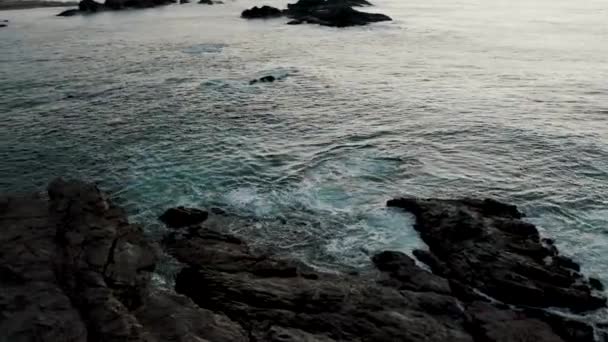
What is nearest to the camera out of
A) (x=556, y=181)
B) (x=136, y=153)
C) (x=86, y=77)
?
(x=556, y=181)

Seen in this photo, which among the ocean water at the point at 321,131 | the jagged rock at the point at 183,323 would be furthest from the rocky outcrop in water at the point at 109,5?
the jagged rock at the point at 183,323

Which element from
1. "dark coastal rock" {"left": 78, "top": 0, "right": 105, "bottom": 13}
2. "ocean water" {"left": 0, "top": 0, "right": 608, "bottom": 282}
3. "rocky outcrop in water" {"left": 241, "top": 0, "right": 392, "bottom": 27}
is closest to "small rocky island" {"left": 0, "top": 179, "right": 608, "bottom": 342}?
"ocean water" {"left": 0, "top": 0, "right": 608, "bottom": 282}

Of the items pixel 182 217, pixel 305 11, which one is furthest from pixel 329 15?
pixel 182 217

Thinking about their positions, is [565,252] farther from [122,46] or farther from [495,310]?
[122,46]

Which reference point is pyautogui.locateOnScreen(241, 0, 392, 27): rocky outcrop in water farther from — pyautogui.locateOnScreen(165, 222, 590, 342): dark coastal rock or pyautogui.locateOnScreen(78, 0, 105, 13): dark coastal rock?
pyautogui.locateOnScreen(165, 222, 590, 342): dark coastal rock

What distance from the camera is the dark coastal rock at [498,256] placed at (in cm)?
1678

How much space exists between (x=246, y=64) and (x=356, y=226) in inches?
1436

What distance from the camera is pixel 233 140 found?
32.6 metres

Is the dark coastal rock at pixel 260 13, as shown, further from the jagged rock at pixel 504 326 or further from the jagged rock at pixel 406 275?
the jagged rock at pixel 504 326

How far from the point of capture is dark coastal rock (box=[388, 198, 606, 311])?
16.8m

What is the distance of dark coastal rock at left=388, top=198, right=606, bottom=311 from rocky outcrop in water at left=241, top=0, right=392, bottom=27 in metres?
66.1

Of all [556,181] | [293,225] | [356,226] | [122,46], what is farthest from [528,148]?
[122,46]

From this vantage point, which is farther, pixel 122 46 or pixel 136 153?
pixel 122 46

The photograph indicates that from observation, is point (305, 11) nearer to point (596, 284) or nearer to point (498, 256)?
point (498, 256)
